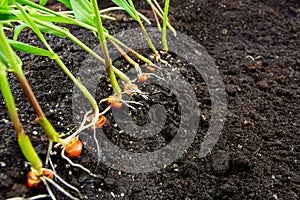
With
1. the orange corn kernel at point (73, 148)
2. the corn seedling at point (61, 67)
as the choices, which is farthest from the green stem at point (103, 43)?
the orange corn kernel at point (73, 148)

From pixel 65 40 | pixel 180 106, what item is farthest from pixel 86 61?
pixel 180 106

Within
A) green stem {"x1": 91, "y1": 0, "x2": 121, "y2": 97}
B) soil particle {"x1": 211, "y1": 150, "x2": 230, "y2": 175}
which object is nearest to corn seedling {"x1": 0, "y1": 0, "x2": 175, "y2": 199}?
green stem {"x1": 91, "y1": 0, "x2": 121, "y2": 97}

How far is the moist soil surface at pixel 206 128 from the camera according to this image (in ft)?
2.39

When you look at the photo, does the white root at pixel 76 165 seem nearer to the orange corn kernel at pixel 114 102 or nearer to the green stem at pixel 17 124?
the green stem at pixel 17 124

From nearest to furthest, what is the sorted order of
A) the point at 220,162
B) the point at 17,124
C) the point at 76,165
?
the point at 17,124, the point at 76,165, the point at 220,162

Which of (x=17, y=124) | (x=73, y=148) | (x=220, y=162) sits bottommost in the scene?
(x=220, y=162)

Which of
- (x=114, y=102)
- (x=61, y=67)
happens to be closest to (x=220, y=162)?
(x=114, y=102)

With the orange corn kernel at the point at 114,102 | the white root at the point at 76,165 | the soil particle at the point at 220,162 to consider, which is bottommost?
the soil particle at the point at 220,162

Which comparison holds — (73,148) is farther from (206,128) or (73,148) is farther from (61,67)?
(206,128)

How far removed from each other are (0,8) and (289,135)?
26.6 inches

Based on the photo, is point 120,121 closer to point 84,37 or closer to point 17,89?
point 17,89

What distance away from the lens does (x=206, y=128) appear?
904 millimetres

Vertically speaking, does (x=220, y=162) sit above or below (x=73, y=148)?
below

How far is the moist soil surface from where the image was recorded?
0.73 meters
